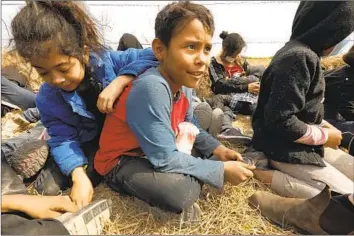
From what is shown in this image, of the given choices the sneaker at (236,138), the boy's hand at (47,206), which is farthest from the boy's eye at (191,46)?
the sneaker at (236,138)

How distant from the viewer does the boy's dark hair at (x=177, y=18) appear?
4.56ft

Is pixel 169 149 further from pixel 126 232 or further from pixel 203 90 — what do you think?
pixel 203 90

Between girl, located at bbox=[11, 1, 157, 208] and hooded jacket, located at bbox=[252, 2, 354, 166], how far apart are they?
0.55 meters

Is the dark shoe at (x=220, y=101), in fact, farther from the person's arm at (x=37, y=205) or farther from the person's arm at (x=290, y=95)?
the person's arm at (x=37, y=205)

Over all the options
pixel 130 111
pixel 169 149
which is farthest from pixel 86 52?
pixel 169 149

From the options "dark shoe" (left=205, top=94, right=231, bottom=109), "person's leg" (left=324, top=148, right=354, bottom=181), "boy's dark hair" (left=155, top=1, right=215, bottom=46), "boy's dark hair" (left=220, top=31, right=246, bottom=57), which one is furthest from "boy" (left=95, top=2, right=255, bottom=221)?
"boy's dark hair" (left=220, top=31, right=246, bottom=57)

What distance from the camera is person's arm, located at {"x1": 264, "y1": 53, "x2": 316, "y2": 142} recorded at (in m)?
1.53

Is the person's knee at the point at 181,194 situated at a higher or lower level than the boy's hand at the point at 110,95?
lower

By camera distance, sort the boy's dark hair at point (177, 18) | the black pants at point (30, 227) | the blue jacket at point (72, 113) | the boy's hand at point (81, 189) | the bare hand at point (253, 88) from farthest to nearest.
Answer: the bare hand at point (253, 88) → the blue jacket at point (72, 113) → the boy's hand at point (81, 189) → the boy's dark hair at point (177, 18) → the black pants at point (30, 227)

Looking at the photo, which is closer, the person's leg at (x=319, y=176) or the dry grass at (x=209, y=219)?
the dry grass at (x=209, y=219)

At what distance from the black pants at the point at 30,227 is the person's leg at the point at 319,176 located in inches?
41.4

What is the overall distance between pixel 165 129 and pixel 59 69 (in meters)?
0.52

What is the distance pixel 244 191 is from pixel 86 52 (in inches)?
38.4

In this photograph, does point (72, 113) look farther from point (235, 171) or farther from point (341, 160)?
point (341, 160)
